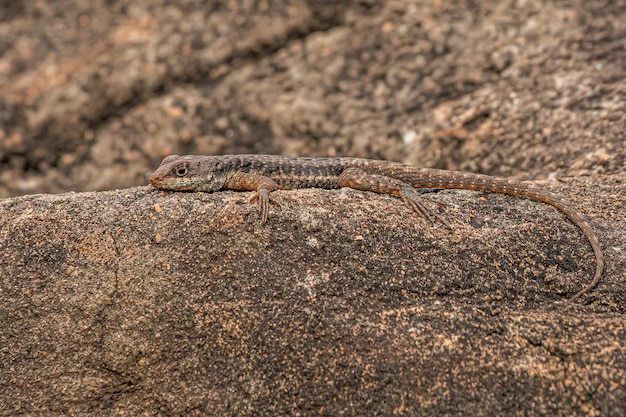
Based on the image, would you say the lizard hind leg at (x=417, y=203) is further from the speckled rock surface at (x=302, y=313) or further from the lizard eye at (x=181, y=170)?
the lizard eye at (x=181, y=170)

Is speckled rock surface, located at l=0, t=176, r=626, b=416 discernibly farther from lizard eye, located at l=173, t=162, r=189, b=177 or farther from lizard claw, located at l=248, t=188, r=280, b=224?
lizard eye, located at l=173, t=162, r=189, b=177

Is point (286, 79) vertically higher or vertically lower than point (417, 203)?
lower

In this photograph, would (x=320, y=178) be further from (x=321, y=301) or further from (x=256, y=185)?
(x=321, y=301)

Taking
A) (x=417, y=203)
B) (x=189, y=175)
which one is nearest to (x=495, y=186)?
(x=417, y=203)

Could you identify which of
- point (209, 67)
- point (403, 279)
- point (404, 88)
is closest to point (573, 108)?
point (404, 88)

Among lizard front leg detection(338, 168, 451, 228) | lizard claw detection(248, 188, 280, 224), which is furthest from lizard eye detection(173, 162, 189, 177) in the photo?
lizard front leg detection(338, 168, 451, 228)

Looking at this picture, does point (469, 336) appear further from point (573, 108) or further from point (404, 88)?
point (404, 88)

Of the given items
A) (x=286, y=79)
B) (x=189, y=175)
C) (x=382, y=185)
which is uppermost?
(x=189, y=175)
